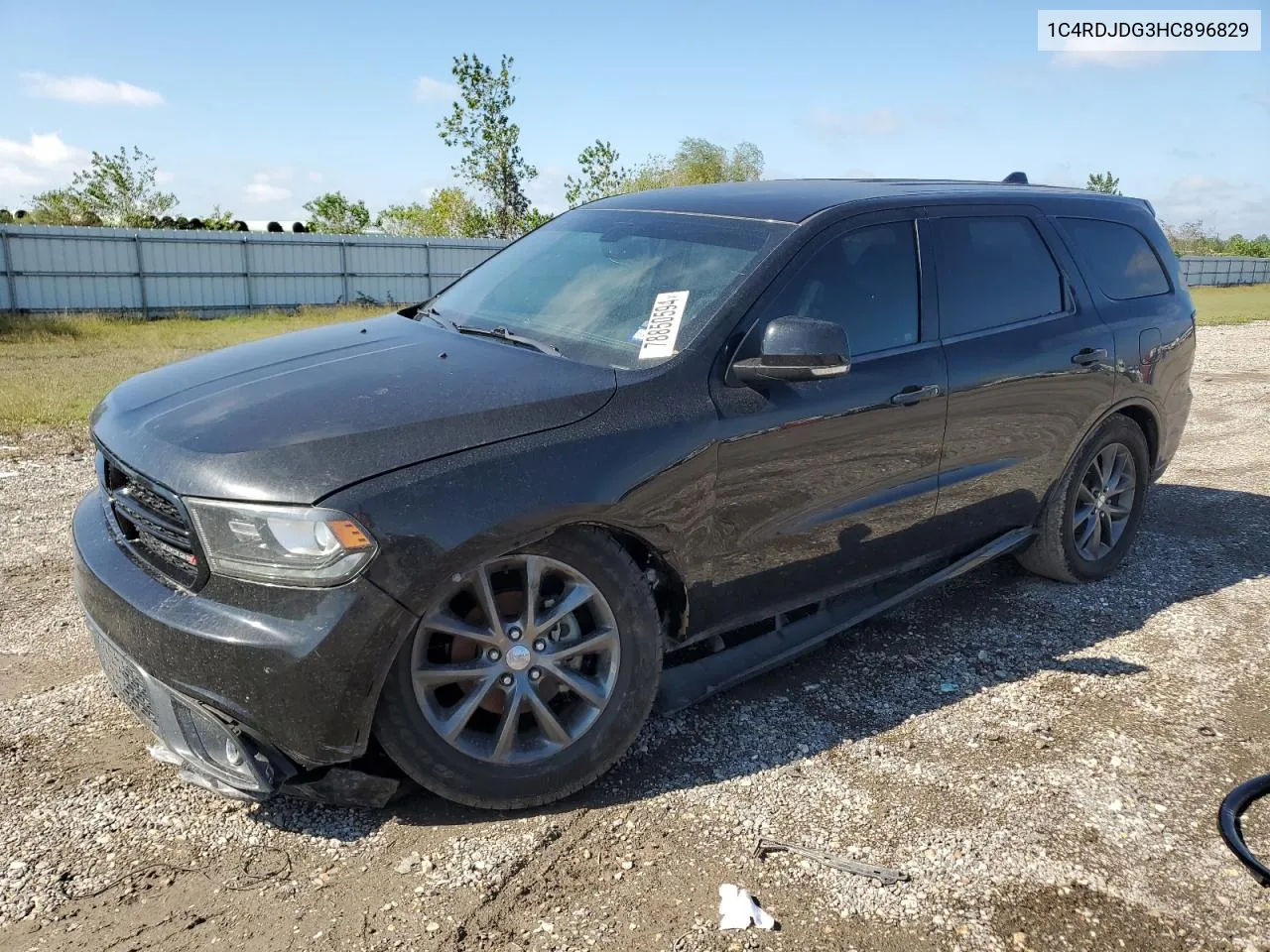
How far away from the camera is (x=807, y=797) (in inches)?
125

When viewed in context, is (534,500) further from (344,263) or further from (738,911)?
(344,263)

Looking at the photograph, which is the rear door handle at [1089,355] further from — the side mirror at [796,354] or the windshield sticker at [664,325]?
the windshield sticker at [664,325]

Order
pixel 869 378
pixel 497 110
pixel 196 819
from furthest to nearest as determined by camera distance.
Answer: pixel 497 110 → pixel 869 378 → pixel 196 819

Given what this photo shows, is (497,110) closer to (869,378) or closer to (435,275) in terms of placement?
(435,275)

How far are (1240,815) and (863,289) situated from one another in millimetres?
2179

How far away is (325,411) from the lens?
287 cm

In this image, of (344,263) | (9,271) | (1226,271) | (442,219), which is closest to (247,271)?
(344,263)

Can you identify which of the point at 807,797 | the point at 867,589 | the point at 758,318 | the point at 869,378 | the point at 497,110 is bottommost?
the point at 807,797

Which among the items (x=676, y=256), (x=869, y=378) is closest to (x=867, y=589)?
(x=869, y=378)

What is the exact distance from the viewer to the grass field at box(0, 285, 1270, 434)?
9629 millimetres

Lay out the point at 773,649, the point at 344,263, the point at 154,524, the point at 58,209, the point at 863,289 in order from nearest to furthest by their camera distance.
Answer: the point at 154,524 < the point at 773,649 < the point at 863,289 < the point at 344,263 < the point at 58,209

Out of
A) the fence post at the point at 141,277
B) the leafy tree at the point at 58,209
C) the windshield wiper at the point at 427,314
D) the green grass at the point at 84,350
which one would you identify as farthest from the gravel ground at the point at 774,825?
the leafy tree at the point at 58,209

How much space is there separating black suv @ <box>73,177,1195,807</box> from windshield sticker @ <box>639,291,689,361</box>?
0.04 feet

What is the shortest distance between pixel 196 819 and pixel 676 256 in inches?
98.0
